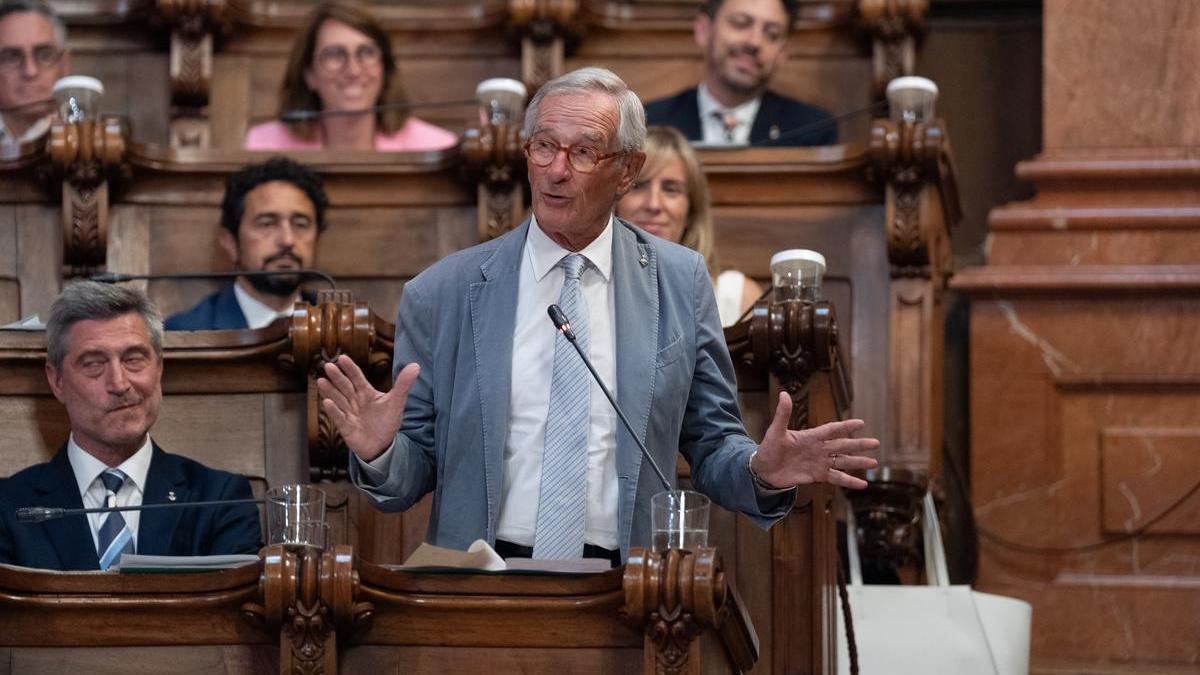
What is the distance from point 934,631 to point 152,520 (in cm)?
118

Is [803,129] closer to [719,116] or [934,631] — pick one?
[719,116]

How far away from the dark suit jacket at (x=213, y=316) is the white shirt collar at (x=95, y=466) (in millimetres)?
638

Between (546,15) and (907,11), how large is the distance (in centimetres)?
74

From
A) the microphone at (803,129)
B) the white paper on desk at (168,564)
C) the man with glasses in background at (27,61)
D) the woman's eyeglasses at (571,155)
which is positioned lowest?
the white paper on desk at (168,564)

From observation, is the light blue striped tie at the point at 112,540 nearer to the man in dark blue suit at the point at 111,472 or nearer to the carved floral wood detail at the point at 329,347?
the man in dark blue suit at the point at 111,472

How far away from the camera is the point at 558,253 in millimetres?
2359

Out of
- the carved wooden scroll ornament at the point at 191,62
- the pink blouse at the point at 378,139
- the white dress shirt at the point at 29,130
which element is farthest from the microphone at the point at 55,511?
the carved wooden scroll ornament at the point at 191,62

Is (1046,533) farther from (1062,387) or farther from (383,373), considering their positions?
(383,373)

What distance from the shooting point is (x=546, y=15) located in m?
4.31

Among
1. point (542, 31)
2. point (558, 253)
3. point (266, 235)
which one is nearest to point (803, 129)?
point (542, 31)

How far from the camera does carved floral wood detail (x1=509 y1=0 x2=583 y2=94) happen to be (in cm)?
430

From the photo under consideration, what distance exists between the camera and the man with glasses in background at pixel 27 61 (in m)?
4.03

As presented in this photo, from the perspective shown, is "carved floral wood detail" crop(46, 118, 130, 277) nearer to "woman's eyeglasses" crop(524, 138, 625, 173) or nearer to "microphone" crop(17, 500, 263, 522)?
"microphone" crop(17, 500, 263, 522)

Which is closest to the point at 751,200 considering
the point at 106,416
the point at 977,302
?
the point at 977,302
